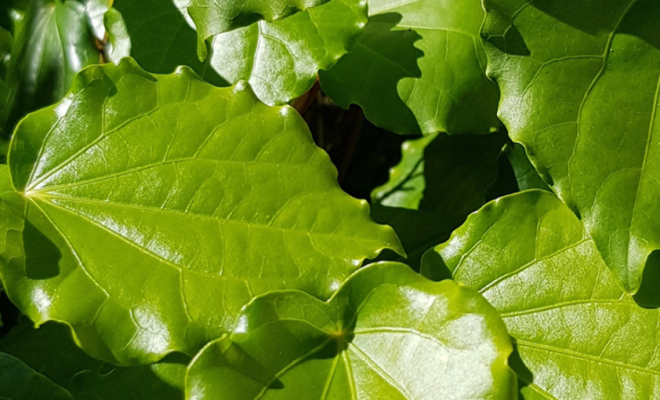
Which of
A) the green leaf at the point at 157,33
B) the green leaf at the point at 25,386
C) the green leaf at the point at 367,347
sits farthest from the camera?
the green leaf at the point at 157,33

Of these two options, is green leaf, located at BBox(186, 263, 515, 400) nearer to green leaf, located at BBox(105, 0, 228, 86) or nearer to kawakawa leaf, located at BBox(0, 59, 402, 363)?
kawakawa leaf, located at BBox(0, 59, 402, 363)

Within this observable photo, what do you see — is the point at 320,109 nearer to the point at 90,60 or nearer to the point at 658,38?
the point at 90,60

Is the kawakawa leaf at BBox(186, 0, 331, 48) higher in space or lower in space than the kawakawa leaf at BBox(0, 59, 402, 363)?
higher

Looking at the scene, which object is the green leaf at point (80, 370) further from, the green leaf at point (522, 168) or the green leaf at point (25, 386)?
the green leaf at point (522, 168)

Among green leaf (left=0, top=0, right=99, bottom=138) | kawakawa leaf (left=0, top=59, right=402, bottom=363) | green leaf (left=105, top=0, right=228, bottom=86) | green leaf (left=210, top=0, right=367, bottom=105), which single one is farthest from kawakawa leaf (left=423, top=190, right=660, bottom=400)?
green leaf (left=0, top=0, right=99, bottom=138)

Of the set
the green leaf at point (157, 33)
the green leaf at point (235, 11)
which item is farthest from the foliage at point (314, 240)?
the green leaf at point (157, 33)

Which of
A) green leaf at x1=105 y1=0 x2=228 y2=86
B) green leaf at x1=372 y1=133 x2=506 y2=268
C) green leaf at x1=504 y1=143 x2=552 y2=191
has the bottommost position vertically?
green leaf at x1=372 y1=133 x2=506 y2=268

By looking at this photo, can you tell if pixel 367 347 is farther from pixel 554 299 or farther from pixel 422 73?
pixel 422 73
